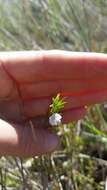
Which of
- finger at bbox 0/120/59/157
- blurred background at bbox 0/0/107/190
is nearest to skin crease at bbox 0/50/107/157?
finger at bbox 0/120/59/157

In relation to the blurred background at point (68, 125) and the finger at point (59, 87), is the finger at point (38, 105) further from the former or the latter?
the blurred background at point (68, 125)

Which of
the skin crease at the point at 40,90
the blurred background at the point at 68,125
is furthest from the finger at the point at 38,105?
the blurred background at the point at 68,125

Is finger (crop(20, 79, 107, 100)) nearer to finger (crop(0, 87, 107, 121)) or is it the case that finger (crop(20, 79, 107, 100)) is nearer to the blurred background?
finger (crop(0, 87, 107, 121))

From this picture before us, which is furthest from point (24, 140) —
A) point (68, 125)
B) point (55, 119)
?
point (68, 125)

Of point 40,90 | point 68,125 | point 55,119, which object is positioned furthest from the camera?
point 68,125

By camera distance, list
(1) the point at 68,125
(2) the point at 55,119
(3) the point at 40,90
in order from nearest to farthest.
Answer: (2) the point at 55,119
(3) the point at 40,90
(1) the point at 68,125

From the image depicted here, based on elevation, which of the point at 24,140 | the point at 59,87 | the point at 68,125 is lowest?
the point at 24,140

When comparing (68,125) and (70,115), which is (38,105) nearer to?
(70,115)

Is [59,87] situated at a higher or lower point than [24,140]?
higher
